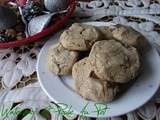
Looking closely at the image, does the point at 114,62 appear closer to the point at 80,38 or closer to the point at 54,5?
the point at 80,38

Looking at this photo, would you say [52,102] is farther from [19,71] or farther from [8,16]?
[8,16]

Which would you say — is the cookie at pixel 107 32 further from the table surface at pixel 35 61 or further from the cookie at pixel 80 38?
the table surface at pixel 35 61

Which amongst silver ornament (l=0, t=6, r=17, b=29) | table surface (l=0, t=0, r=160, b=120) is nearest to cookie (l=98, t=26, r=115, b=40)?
table surface (l=0, t=0, r=160, b=120)

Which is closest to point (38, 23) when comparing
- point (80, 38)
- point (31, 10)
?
point (31, 10)

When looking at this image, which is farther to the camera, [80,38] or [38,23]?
[38,23]

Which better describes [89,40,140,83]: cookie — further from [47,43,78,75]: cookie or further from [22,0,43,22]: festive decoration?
[22,0,43,22]: festive decoration

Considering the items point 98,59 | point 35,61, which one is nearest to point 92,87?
point 98,59

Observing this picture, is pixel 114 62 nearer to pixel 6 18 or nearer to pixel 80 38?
pixel 80 38

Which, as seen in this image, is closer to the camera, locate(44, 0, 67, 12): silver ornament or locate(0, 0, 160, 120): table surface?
locate(0, 0, 160, 120): table surface
